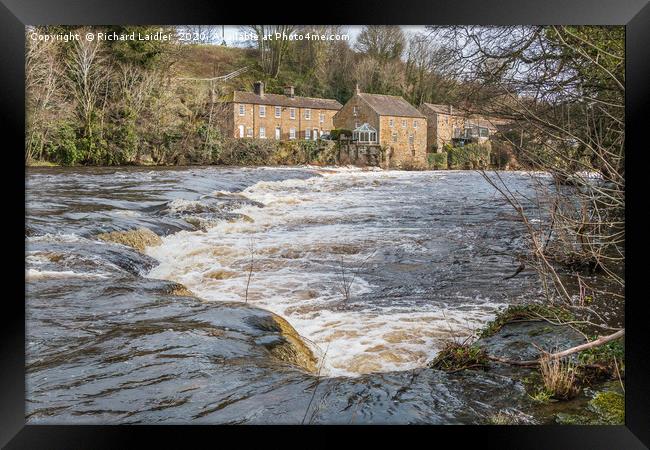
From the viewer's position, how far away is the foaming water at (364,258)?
15.6ft

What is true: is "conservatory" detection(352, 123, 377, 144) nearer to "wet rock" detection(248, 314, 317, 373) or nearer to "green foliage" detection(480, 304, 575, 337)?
"wet rock" detection(248, 314, 317, 373)

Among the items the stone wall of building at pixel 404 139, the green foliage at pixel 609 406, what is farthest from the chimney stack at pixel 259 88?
the green foliage at pixel 609 406

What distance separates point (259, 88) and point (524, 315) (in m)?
2.87

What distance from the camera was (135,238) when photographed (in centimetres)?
534

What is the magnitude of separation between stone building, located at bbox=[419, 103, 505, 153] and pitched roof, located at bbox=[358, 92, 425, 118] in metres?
0.11

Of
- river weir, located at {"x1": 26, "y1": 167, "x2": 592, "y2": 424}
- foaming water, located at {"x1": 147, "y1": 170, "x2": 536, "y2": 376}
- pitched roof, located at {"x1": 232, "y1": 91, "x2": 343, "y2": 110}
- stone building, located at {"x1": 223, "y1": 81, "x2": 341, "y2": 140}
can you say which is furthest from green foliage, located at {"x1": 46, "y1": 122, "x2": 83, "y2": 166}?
pitched roof, located at {"x1": 232, "y1": 91, "x2": 343, "y2": 110}

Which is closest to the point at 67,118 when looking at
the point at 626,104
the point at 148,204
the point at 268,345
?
the point at 148,204

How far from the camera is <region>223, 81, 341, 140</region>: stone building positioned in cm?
489

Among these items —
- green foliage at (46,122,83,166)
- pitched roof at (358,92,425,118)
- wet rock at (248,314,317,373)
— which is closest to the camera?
wet rock at (248,314,317,373)

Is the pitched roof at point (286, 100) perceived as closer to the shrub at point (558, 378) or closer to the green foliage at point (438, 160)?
the green foliage at point (438, 160)

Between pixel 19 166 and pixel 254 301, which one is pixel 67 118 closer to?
pixel 19 166

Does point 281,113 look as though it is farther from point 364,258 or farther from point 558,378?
point 558,378
